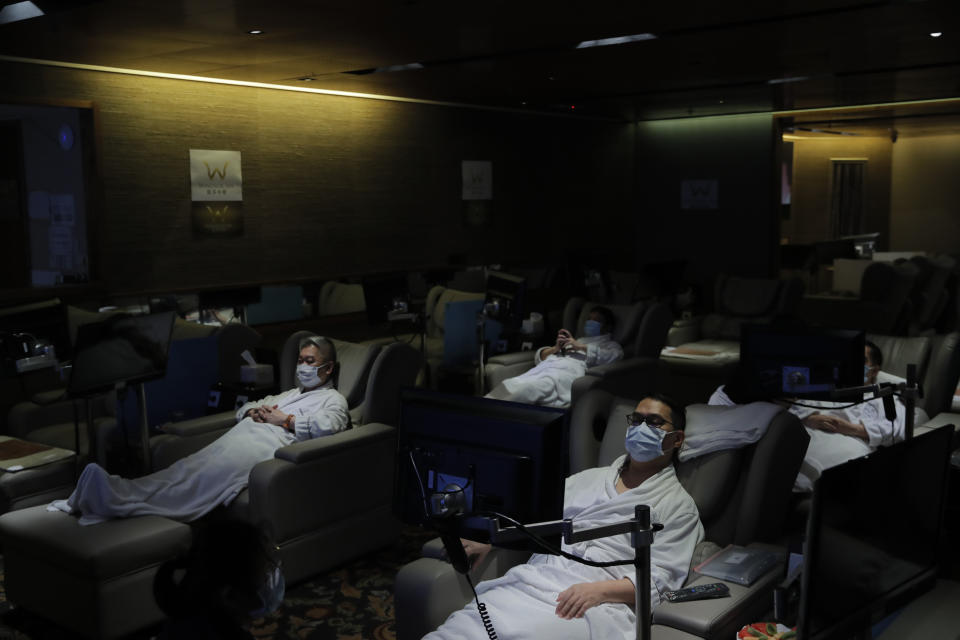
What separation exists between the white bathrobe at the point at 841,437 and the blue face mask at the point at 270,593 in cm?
271

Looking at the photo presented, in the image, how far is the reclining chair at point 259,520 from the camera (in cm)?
421

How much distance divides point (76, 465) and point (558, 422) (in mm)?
3981

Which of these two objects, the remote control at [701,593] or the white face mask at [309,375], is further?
the white face mask at [309,375]

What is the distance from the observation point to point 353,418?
18.1 ft

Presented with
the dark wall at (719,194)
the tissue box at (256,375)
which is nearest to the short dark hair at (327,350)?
the tissue box at (256,375)

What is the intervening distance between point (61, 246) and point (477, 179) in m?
4.83

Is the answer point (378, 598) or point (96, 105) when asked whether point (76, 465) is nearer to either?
point (378, 598)

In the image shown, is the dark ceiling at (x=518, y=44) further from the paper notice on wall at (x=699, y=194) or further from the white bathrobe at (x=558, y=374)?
the paper notice on wall at (x=699, y=194)

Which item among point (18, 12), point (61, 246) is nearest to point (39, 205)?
point (61, 246)

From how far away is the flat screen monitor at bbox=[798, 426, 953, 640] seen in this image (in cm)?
216

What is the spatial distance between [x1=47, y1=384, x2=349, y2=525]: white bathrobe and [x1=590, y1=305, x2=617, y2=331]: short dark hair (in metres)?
2.66

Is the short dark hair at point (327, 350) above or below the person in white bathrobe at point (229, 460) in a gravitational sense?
above

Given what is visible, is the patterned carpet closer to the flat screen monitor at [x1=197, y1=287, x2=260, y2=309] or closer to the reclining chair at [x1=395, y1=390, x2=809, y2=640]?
the reclining chair at [x1=395, y1=390, x2=809, y2=640]

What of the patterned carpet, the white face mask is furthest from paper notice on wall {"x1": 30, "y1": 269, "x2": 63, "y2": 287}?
the patterned carpet
